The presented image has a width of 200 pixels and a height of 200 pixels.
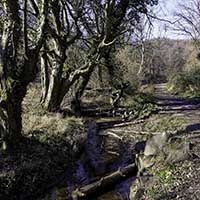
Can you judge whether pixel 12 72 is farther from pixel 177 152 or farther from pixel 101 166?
pixel 177 152

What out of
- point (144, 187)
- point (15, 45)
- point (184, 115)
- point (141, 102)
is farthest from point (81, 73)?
point (144, 187)

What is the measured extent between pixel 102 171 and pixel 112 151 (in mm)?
2462

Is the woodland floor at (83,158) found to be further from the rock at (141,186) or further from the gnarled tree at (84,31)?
the gnarled tree at (84,31)

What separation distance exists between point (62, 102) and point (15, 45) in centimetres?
1109

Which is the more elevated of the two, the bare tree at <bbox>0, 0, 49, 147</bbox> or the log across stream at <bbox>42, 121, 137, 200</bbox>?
the bare tree at <bbox>0, 0, 49, 147</bbox>

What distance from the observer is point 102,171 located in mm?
13305

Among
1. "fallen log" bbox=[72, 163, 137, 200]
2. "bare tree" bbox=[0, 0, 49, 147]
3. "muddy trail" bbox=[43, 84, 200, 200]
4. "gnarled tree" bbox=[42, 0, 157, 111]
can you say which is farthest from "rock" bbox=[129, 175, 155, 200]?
"gnarled tree" bbox=[42, 0, 157, 111]

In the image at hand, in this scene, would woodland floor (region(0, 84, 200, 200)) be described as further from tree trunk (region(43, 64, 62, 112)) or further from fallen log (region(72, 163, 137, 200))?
tree trunk (region(43, 64, 62, 112))

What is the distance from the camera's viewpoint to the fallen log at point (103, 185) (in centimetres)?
1047

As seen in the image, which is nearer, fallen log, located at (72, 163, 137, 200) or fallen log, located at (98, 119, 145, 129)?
fallen log, located at (72, 163, 137, 200)

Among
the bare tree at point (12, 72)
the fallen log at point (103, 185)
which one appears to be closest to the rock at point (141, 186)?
the fallen log at point (103, 185)

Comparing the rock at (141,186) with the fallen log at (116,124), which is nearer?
the rock at (141,186)

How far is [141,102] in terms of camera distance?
2461cm

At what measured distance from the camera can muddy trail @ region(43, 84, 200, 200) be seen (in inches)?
437
